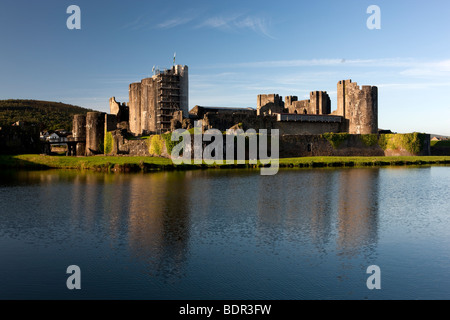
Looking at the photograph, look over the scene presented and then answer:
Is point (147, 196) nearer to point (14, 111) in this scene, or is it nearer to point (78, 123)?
point (78, 123)

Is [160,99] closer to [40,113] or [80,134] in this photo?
[80,134]

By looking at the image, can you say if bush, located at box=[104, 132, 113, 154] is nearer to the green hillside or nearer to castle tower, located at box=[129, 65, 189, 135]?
castle tower, located at box=[129, 65, 189, 135]

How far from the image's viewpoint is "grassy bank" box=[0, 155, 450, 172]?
36031 mm

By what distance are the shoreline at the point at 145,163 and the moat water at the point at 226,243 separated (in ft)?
43.2

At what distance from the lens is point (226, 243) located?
12320mm

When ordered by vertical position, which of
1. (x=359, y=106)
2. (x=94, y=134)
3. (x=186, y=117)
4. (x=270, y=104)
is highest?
(x=270, y=104)

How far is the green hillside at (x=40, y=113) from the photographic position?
Answer: 93562mm

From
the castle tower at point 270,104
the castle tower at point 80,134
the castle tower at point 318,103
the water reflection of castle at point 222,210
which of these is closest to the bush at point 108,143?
the castle tower at point 80,134

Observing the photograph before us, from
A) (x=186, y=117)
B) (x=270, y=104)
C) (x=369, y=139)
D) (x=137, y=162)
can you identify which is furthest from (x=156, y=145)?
(x=369, y=139)

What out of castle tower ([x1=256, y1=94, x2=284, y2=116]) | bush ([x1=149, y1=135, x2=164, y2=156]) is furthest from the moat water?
castle tower ([x1=256, y1=94, x2=284, y2=116])

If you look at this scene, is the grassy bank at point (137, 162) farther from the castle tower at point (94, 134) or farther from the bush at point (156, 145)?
the castle tower at point (94, 134)

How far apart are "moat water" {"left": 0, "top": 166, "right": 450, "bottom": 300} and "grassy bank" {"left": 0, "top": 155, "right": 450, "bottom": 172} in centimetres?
1324

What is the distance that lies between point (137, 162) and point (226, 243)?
1002 inches

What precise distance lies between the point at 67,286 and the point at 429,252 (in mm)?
8553
